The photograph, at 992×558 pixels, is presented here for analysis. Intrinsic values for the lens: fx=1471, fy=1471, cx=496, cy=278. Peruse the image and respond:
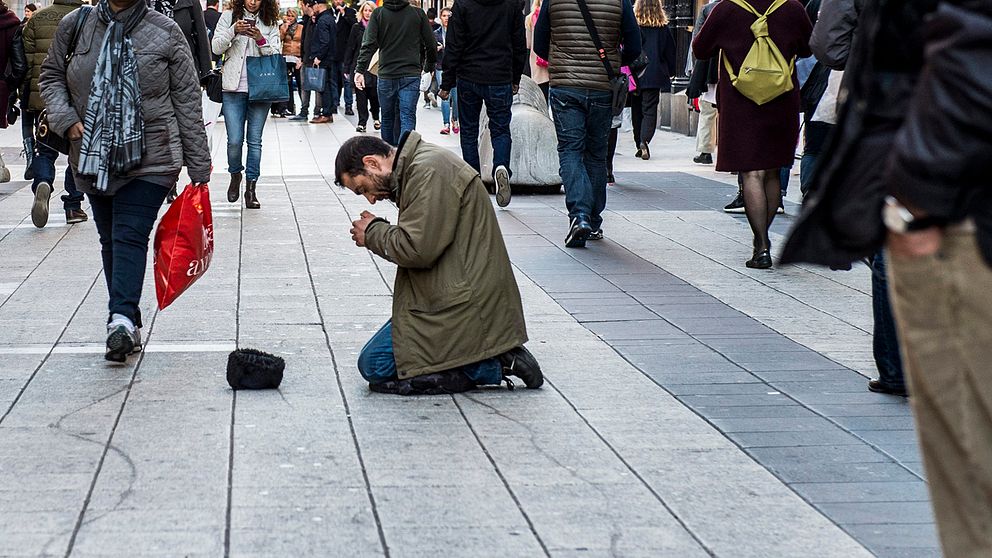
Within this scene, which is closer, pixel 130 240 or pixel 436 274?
pixel 436 274

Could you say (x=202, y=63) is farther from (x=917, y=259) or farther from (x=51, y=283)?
(x=917, y=259)

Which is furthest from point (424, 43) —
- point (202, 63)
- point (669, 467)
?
point (669, 467)

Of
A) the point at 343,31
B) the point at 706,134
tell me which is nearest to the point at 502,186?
the point at 706,134

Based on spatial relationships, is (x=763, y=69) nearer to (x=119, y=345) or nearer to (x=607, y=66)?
(x=607, y=66)

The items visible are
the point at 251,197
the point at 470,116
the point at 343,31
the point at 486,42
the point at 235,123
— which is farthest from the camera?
the point at 343,31

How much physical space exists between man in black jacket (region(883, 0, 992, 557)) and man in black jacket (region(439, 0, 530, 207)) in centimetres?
973

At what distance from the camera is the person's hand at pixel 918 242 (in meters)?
2.36

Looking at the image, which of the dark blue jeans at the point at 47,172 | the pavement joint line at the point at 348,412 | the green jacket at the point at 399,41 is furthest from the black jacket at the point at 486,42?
the dark blue jeans at the point at 47,172

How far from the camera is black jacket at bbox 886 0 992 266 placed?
7.34ft

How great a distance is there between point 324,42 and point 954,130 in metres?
22.6

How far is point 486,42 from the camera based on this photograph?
12.2m

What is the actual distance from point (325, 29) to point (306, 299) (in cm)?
1731

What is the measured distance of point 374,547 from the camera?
3824mm

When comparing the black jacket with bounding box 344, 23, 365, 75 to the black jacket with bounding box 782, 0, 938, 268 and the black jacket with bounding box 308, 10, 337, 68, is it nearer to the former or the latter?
the black jacket with bounding box 308, 10, 337, 68
